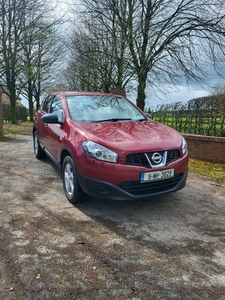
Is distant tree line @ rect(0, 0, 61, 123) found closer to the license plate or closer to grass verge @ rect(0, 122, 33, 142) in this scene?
grass verge @ rect(0, 122, 33, 142)

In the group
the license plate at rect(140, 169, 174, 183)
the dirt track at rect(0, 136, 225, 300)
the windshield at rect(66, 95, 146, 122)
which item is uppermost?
the windshield at rect(66, 95, 146, 122)

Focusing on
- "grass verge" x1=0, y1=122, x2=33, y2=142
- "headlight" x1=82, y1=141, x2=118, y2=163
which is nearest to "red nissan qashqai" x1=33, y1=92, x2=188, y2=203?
"headlight" x1=82, y1=141, x2=118, y2=163

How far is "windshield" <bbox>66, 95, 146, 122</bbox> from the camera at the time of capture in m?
4.05

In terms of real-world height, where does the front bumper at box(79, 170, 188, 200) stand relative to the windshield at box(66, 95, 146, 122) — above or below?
below

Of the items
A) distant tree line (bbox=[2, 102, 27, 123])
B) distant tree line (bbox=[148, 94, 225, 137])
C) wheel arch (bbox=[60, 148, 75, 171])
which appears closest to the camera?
wheel arch (bbox=[60, 148, 75, 171])

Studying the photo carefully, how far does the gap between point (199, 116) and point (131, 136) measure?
203 inches

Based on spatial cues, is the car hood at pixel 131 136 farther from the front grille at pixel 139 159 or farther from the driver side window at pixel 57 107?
the driver side window at pixel 57 107

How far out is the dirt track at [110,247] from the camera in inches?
77.9

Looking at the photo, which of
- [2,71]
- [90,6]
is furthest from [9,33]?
[90,6]

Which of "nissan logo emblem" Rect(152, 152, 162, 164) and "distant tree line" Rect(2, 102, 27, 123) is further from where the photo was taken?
"distant tree line" Rect(2, 102, 27, 123)

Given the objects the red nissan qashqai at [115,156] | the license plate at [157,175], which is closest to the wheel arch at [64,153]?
the red nissan qashqai at [115,156]

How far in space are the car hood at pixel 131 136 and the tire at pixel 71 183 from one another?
1.79 feet

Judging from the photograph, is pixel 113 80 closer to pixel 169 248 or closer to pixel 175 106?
pixel 175 106

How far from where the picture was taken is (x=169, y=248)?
8.42 feet
